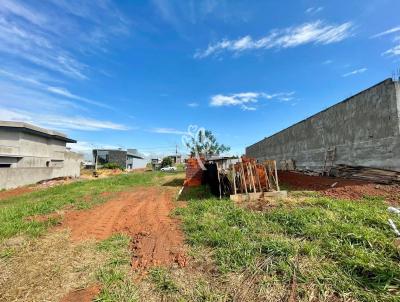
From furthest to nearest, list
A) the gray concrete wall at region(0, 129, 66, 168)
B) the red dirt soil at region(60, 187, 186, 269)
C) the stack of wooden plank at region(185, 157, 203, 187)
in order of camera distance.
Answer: the gray concrete wall at region(0, 129, 66, 168), the stack of wooden plank at region(185, 157, 203, 187), the red dirt soil at region(60, 187, 186, 269)

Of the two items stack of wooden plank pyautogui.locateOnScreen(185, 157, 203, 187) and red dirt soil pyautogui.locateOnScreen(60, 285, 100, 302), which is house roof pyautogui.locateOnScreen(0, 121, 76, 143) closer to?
stack of wooden plank pyautogui.locateOnScreen(185, 157, 203, 187)

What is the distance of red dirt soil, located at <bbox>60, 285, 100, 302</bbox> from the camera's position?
2979 mm

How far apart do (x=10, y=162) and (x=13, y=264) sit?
17.4m

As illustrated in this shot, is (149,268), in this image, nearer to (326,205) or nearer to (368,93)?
(326,205)

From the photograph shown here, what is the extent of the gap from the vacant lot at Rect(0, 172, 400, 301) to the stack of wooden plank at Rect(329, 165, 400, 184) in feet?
9.39

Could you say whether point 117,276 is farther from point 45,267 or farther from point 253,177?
point 253,177

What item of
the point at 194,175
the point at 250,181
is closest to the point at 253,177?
the point at 250,181

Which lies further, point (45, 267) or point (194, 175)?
point (194, 175)

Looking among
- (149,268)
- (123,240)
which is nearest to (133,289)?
(149,268)

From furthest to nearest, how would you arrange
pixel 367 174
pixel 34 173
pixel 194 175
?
pixel 34 173 → pixel 194 175 → pixel 367 174

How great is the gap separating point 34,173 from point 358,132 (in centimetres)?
2049

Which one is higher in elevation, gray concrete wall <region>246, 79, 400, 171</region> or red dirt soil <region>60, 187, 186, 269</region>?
gray concrete wall <region>246, 79, 400, 171</region>

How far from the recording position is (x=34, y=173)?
18.6 metres

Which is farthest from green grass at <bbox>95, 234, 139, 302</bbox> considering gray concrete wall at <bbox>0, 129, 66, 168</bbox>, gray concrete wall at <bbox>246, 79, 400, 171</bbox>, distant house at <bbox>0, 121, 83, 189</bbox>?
gray concrete wall at <bbox>0, 129, 66, 168</bbox>
